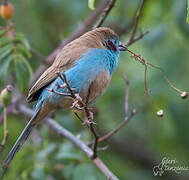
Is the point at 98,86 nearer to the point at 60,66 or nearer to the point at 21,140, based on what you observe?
the point at 60,66

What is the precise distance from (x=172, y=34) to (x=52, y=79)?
2.08m

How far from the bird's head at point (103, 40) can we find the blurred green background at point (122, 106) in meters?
0.69

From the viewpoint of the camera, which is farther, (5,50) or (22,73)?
(5,50)

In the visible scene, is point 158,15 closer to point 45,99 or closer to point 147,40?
point 147,40

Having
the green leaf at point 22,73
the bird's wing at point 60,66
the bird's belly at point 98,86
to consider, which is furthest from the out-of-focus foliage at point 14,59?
the bird's belly at point 98,86

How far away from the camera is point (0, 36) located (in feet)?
13.9

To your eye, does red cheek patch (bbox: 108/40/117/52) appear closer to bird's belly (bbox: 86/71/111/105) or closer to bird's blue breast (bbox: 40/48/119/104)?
bird's blue breast (bbox: 40/48/119/104)

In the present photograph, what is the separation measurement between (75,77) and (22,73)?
48 cm


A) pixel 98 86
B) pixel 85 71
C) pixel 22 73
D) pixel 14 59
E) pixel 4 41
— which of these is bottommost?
Answer: pixel 98 86

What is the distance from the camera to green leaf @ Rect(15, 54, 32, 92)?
3857 mm

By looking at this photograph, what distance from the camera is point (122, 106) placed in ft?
21.1

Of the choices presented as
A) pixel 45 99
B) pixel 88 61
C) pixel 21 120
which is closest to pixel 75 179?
pixel 45 99

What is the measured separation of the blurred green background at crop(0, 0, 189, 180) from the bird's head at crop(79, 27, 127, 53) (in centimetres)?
69

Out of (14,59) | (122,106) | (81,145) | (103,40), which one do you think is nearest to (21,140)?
(81,145)
